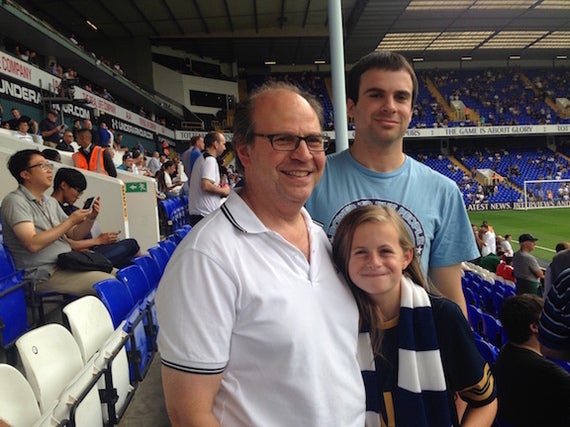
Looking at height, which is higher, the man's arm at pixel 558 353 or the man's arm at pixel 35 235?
the man's arm at pixel 35 235

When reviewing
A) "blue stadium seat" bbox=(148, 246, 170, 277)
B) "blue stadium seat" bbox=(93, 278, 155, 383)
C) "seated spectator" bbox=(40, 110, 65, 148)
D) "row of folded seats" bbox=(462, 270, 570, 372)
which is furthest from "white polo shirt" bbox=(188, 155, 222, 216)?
"seated spectator" bbox=(40, 110, 65, 148)

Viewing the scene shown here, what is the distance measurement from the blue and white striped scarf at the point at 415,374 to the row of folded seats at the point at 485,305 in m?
2.12

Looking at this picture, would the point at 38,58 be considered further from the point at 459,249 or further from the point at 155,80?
the point at 459,249

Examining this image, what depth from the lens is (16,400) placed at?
64.6 inches

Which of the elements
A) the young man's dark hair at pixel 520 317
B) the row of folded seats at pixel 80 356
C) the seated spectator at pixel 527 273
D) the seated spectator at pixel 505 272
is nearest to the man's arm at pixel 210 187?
the row of folded seats at pixel 80 356

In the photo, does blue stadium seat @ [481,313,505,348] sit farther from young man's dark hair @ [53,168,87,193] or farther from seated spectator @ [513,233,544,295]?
young man's dark hair @ [53,168,87,193]

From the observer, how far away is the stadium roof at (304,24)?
19328 mm

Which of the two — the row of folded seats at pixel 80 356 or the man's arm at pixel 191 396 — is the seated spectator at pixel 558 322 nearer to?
the man's arm at pixel 191 396

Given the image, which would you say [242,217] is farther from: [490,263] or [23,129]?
[490,263]

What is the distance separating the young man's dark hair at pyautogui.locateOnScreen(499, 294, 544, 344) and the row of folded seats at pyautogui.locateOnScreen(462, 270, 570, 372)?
0.86 meters

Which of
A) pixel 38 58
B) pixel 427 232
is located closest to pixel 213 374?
pixel 427 232

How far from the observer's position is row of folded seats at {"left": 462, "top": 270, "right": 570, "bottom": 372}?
4.22m

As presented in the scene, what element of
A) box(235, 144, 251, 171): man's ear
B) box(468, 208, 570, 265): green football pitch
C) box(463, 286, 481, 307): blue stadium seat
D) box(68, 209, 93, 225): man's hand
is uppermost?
box(235, 144, 251, 171): man's ear

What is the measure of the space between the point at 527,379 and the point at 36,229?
3.10 m
